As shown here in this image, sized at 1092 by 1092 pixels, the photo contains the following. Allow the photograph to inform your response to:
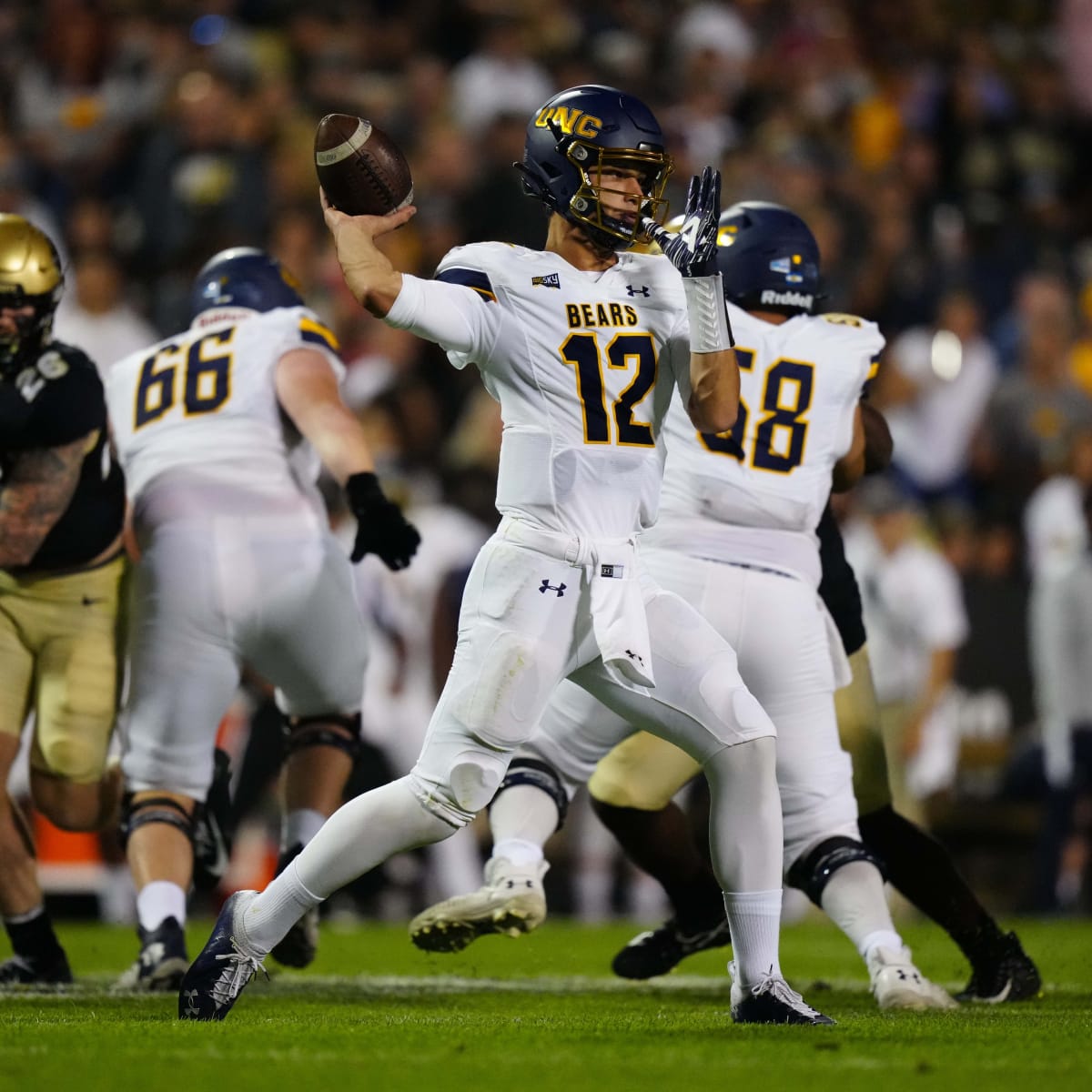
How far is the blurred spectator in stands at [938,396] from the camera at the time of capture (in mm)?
11523

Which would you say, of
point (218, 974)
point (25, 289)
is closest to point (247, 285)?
Result: point (25, 289)

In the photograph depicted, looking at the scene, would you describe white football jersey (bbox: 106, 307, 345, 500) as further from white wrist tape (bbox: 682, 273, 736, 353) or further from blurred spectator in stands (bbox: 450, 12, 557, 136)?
blurred spectator in stands (bbox: 450, 12, 557, 136)

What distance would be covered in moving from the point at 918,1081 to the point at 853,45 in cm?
1148

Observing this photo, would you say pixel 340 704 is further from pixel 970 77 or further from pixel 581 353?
pixel 970 77

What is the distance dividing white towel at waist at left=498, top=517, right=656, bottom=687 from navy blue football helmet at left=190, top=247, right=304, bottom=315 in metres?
2.07

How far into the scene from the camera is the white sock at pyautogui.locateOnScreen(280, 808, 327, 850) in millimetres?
6004

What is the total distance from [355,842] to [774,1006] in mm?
1004

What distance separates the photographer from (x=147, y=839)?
5.62m

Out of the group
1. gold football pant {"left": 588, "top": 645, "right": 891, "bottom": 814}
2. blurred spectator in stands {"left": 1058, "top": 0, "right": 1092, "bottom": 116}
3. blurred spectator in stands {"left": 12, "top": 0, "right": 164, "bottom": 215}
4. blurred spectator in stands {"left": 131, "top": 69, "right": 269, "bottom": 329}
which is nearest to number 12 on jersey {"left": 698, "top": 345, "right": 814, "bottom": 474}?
gold football pant {"left": 588, "top": 645, "right": 891, "bottom": 814}

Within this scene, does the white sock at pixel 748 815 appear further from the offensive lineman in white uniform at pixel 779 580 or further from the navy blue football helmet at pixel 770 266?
the navy blue football helmet at pixel 770 266

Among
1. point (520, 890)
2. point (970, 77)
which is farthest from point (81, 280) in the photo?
point (970, 77)

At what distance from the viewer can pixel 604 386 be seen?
4539 millimetres

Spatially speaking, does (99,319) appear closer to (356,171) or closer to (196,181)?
(196,181)

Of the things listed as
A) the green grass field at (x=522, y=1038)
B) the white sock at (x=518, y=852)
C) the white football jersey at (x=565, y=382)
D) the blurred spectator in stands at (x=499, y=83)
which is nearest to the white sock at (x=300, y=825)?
the green grass field at (x=522, y=1038)
